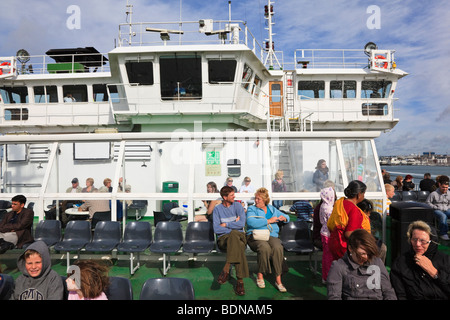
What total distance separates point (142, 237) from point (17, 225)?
2.06 metres

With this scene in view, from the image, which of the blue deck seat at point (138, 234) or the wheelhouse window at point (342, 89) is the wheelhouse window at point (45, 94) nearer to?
the blue deck seat at point (138, 234)

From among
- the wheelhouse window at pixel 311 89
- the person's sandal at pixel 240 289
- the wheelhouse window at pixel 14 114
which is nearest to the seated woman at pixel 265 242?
the person's sandal at pixel 240 289

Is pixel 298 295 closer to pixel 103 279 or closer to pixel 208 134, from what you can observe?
pixel 103 279

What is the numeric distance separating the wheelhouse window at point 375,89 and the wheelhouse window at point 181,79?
7.82 m

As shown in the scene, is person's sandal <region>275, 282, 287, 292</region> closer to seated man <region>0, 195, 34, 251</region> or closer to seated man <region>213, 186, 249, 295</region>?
seated man <region>213, 186, 249, 295</region>

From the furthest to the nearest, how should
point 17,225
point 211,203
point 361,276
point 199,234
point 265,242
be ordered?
point 211,203
point 199,234
point 17,225
point 265,242
point 361,276

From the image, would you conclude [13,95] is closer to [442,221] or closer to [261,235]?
[261,235]

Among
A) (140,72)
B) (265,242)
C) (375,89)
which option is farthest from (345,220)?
(375,89)

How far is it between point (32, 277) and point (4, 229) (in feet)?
9.33

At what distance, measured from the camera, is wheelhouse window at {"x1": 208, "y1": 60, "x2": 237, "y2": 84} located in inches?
418

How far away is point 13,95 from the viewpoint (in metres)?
13.3

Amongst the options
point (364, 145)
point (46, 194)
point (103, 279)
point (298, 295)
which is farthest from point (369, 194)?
point (46, 194)

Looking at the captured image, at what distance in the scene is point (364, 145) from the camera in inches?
221
